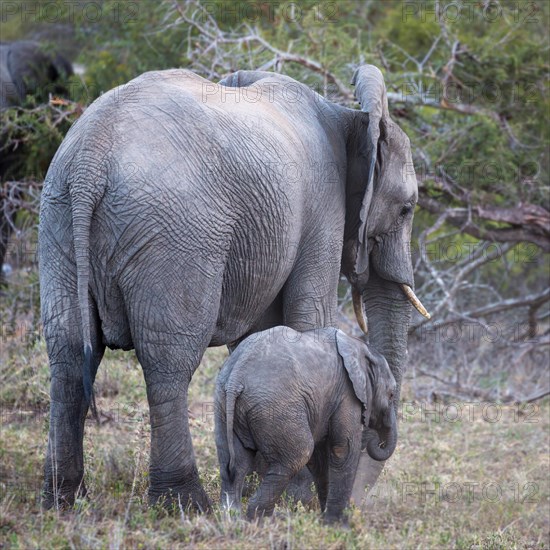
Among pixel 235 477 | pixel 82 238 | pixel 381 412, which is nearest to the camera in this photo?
pixel 82 238

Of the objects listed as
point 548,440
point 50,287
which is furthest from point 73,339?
point 548,440

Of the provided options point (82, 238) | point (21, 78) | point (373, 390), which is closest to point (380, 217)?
point (373, 390)

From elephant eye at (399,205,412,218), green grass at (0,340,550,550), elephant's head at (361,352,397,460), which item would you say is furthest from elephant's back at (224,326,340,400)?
elephant eye at (399,205,412,218)

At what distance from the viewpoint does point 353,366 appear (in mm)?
5195

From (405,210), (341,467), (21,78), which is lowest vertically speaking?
(21,78)

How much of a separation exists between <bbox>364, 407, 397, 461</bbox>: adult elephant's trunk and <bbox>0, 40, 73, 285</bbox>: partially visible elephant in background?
20.4 ft

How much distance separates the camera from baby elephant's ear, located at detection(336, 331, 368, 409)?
5.18 meters

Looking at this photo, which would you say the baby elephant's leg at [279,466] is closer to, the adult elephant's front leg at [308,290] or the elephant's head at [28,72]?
the adult elephant's front leg at [308,290]

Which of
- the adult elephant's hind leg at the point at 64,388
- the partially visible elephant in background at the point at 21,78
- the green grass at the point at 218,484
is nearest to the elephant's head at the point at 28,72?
Answer: the partially visible elephant in background at the point at 21,78

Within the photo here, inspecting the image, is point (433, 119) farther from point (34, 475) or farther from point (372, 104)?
point (34, 475)

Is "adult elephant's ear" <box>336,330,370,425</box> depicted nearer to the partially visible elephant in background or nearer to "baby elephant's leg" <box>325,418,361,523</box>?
"baby elephant's leg" <box>325,418,361,523</box>

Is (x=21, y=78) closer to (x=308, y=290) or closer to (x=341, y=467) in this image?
(x=308, y=290)

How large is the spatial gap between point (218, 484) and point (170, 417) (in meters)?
1.21

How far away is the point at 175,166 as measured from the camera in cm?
480
